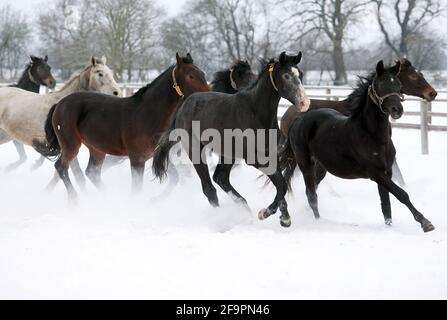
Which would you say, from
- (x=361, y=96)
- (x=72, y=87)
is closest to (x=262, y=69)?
(x=361, y=96)

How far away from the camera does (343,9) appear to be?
124ft

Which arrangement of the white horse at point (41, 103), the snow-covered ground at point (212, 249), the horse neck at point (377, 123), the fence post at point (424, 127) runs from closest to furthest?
the snow-covered ground at point (212, 249)
the horse neck at point (377, 123)
the white horse at point (41, 103)
the fence post at point (424, 127)

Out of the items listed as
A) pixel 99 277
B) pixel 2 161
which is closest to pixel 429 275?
pixel 99 277

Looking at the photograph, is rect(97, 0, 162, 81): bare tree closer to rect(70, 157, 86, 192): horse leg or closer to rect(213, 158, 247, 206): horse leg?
rect(70, 157, 86, 192): horse leg

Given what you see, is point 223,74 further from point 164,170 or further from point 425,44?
point 425,44

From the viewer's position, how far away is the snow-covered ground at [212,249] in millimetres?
3658

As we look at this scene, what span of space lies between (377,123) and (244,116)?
1.24m

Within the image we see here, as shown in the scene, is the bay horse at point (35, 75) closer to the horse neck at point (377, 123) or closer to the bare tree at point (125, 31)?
the horse neck at point (377, 123)

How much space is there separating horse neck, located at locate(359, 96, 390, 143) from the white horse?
4201 mm

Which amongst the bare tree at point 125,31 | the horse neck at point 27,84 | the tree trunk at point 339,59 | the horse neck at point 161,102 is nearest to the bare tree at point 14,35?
the bare tree at point 125,31

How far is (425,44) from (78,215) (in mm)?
37135

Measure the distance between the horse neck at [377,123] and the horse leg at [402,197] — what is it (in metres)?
0.34

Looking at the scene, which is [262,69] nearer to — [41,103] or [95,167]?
[95,167]

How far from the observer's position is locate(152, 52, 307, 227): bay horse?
216 inches
